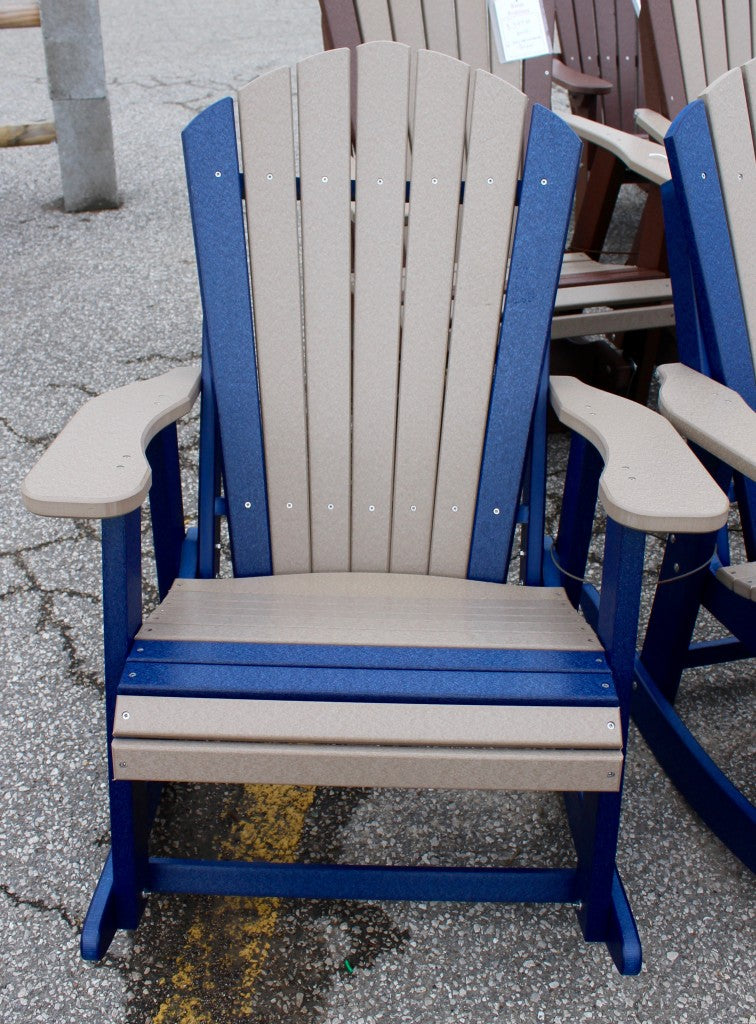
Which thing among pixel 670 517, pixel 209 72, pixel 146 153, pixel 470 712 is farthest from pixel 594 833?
pixel 209 72

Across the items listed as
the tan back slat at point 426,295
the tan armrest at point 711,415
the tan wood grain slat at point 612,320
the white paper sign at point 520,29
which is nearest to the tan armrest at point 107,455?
the tan back slat at point 426,295

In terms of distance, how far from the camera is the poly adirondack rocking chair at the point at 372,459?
1470mm

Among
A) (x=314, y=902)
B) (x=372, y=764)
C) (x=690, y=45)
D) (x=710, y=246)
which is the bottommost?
(x=314, y=902)

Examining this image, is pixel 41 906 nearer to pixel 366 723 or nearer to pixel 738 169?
pixel 366 723

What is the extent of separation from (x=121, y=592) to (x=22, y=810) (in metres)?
0.63

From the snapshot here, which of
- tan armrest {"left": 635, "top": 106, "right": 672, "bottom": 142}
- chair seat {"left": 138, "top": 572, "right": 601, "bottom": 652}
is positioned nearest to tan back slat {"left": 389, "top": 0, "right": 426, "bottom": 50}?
tan armrest {"left": 635, "top": 106, "right": 672, "bottom": 142}

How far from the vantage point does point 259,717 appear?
1.41 meters

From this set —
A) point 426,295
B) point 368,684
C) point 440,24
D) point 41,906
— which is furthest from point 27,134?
point 368,684

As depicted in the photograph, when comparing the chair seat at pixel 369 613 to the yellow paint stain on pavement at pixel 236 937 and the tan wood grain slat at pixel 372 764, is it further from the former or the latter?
the yellow paint stain on pavement at pixel 236 937

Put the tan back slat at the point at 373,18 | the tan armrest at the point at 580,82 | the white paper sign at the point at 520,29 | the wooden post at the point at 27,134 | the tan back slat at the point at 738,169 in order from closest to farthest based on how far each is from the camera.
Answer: the tan back slat at the point at 738,169
the white paper sign at the point at 520,29
the tan back slat at the point at 373,18
the tan armrest at the point at 580,82
the wooden post at the point at 27,134

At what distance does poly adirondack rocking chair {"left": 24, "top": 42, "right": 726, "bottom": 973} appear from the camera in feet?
4.82

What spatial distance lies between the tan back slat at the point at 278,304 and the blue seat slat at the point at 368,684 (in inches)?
18.3

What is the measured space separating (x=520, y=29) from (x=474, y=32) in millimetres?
211

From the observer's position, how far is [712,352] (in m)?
1.86
